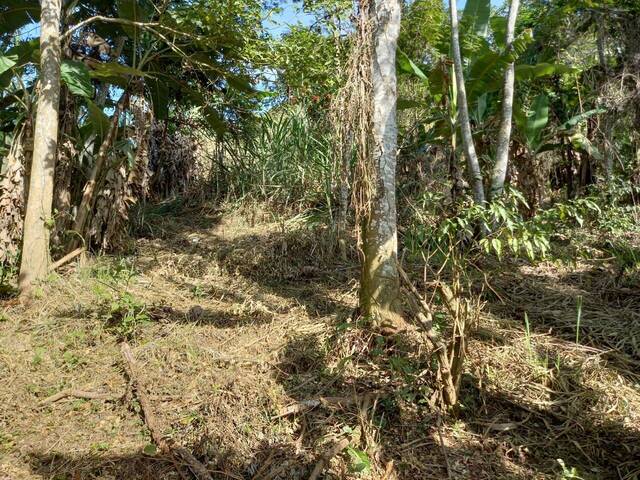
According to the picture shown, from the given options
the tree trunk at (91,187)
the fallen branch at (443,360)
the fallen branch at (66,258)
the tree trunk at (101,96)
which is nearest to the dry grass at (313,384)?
the fallen branch at (443,360)

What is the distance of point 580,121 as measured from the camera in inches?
230

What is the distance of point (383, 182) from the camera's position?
138 inches

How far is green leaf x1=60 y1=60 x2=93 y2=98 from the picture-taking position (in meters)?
5.23

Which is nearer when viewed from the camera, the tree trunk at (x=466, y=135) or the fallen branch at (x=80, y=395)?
the fallen branch at (x=80, y=395)

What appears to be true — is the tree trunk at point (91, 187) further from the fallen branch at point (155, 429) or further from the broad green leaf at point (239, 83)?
the fallen branch at point (155, 429)

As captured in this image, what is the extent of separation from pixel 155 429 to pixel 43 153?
3.30 m

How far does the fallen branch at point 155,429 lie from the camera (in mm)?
2691

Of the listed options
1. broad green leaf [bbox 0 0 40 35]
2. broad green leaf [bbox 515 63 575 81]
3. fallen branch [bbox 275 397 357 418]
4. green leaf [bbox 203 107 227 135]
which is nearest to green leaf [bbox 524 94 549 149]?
broad green leaf [bbox 515 63 575 81]

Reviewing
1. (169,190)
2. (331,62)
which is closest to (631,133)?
(331,62)

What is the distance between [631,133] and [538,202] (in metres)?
1.46

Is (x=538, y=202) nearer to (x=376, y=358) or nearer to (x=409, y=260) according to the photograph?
(x=409, y=260)

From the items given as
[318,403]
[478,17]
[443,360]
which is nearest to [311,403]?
[318,403]

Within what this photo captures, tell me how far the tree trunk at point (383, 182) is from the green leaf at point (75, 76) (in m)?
3.53

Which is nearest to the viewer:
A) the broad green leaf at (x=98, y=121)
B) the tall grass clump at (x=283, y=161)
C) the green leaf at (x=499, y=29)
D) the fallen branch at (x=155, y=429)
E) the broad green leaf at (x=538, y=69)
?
the fallen branch at (x=155, y=429)
